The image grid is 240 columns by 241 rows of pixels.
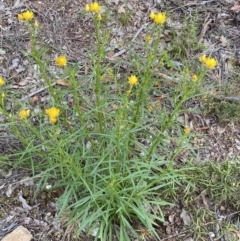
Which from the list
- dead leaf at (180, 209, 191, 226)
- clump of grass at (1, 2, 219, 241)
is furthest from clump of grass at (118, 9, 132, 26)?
dead leaf at (180, 209, 191, 226)

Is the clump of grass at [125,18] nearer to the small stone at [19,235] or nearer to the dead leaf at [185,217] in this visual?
the dead leaf at [185,217]

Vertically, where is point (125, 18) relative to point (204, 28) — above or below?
above

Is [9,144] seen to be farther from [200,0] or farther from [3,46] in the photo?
[200,0]

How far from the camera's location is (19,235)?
7.45ft

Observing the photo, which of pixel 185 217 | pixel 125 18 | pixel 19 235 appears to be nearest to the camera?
pixel 19 235

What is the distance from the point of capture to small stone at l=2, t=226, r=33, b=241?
2254 mm

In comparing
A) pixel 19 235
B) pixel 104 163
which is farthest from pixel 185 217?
pixel 19 235

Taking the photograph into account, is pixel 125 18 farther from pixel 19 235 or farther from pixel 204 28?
pixel 19 235

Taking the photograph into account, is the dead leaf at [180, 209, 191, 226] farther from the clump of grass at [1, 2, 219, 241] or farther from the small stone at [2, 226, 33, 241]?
the small stone at [2, 226, 33, 241]

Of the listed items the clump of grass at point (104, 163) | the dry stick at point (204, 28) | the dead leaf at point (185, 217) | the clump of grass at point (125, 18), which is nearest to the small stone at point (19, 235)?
the clump of grass at point (104, 163)

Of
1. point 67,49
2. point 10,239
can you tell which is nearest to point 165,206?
point 10,239

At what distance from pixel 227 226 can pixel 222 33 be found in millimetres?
1550

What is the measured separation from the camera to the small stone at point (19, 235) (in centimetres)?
225

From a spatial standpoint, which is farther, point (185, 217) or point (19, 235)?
point (185, 217)
